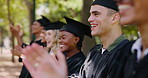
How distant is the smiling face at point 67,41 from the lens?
15.4ft

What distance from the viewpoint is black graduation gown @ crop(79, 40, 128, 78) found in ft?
9.80

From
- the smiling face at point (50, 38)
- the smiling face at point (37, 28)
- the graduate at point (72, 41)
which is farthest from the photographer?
the smiling face at point (37, 28)

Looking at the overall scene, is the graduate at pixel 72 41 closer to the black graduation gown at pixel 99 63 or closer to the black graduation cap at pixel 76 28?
the black graduation cap at pixel 76 28

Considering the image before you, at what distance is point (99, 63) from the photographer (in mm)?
3186

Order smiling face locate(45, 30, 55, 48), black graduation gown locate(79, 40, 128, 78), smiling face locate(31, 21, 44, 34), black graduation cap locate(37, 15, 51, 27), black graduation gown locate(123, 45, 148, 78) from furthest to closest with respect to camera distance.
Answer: smiling face locate(31, 21, 44, 34), black graduation cap locate(37, 15, 51, 27), smiling face locate(45, 30, 55, 48), black graduation gown locate(79, 40, 128, 78), black graduation gown locate(123, 45, 148, 78)

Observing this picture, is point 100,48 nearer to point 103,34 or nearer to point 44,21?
point 103,34

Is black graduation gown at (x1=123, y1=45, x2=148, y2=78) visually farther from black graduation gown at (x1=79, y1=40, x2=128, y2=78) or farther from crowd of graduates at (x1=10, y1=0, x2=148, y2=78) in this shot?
black graduation gown at (x1=79, y1=40, x2=128, y2=78)

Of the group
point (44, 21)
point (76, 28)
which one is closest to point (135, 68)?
point (76, 28)

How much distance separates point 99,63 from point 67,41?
1572 millimetres

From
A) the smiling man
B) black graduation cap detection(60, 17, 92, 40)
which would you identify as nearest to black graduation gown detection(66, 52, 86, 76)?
black graduation cap detection(60, 17, 92, 40)

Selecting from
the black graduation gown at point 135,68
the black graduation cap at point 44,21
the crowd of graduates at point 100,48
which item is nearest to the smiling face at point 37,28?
the black graduation cap at point 44,21

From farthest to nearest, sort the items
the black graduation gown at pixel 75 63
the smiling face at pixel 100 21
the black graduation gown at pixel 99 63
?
the black graduation gown at pixel 75 63 < the smiling face at pixel 100 21 < the black graduation gown at pixel 99 63

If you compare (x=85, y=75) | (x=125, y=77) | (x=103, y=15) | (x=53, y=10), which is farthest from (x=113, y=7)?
(x=53, y=10)

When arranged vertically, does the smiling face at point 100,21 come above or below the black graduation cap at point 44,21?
above
